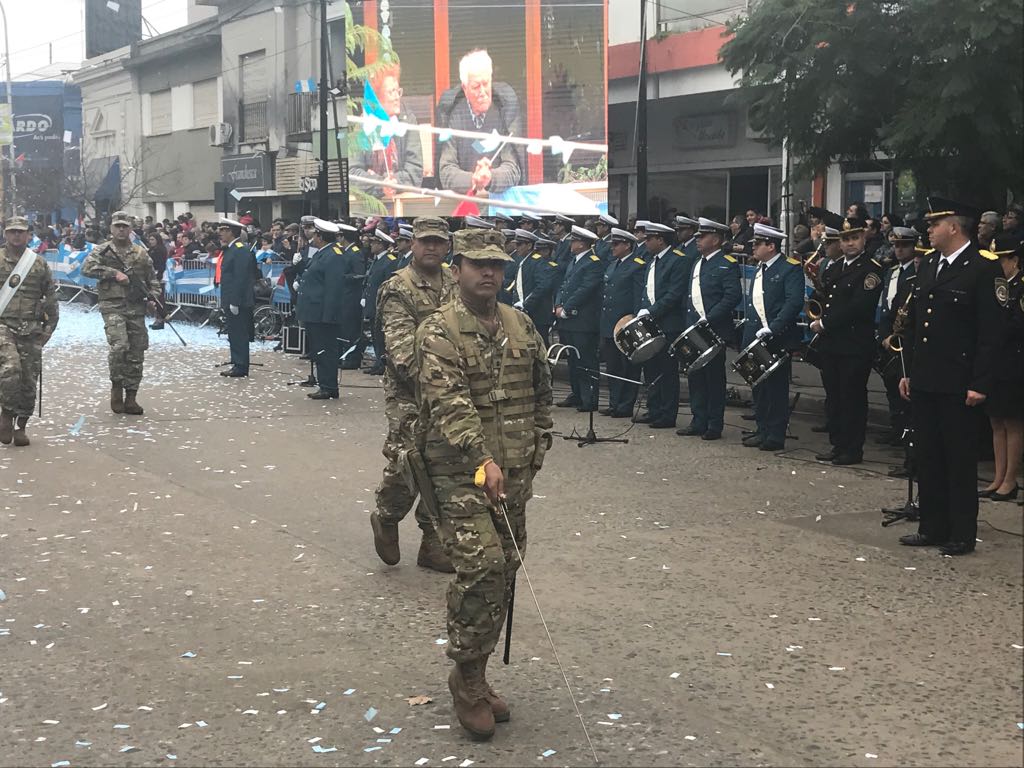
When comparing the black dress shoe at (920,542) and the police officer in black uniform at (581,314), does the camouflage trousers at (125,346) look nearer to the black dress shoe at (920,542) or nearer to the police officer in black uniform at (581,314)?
the police officer in black uniform at (581,314)

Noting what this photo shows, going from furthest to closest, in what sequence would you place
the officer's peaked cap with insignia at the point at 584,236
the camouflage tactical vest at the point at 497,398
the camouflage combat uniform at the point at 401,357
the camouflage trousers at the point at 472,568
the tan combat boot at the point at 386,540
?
the officer's peaked cap with insignia at the point at 584,236 → the tan combat boot at the point at 386,540 → the camouflage combat uniform at the point at 401,357 → the camouflage tactical vest at the point at 497,398 → the camouflage trousers at the point at 472,568

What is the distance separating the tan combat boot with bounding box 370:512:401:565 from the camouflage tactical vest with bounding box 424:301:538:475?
2320 mm

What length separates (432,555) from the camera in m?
7.53

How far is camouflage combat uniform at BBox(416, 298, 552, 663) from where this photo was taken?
16.3 feet

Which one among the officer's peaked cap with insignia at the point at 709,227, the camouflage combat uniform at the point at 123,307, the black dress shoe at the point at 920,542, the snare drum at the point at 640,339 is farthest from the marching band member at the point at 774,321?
the camouflage combat uniform at the point at 123,307

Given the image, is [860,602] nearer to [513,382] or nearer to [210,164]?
[513,382]

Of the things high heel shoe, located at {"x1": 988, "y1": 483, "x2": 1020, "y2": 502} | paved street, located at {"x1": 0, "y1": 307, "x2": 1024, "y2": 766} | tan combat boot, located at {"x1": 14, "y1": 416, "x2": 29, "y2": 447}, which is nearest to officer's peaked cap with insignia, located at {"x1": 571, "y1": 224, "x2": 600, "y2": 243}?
paved street, located at {"x1": 0, "y1": 307, "x2": 1024, "y2": 766}

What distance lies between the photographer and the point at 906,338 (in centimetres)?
860

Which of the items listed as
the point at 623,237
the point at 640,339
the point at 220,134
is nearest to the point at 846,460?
the point at 640,339

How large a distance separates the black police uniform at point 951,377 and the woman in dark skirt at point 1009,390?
146 centimetres

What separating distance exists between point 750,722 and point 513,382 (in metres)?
1.64

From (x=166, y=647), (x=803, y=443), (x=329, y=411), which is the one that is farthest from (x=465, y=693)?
(x=329, y=411)

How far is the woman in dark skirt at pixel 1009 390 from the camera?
939 cm

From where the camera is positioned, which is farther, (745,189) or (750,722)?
(745,189)
